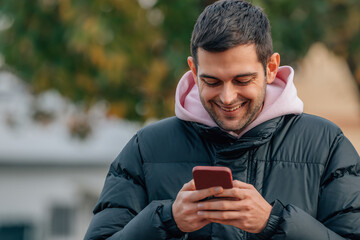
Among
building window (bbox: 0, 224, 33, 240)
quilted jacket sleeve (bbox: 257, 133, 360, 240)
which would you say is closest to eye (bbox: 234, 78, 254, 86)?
quilted jacket sleeve (bbox: 257, 133, 360, 240)

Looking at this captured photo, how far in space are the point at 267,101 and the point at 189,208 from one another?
598 millimetres

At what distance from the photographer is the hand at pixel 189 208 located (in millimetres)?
2545

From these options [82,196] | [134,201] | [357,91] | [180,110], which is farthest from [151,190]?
[82,196]

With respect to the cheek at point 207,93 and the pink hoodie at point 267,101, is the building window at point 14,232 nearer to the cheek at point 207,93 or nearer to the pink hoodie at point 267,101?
the pink hoodie at point 267,101

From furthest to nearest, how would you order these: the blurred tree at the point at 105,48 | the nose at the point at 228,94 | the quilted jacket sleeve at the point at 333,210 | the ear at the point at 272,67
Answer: the blurred tree at the point at 105,48
the ear at the point at 272,67
the nose at the point at 228,94
the quilted jacket sleeve at the point at 333,210

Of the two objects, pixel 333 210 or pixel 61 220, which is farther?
pixel 61 220

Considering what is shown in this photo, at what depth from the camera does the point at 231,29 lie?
2.78 m

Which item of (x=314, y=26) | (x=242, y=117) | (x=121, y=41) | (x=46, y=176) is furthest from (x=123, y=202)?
(x=46, y=176)

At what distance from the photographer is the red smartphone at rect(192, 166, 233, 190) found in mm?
2480

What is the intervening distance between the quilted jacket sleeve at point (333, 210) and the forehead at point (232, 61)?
43cm

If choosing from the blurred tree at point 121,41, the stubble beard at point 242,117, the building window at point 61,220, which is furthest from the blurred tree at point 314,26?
the building window at point 61,220

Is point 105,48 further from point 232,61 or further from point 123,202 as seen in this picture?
point 232,61

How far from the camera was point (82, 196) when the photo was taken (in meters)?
21.2

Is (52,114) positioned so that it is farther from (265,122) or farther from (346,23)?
(265,122)
